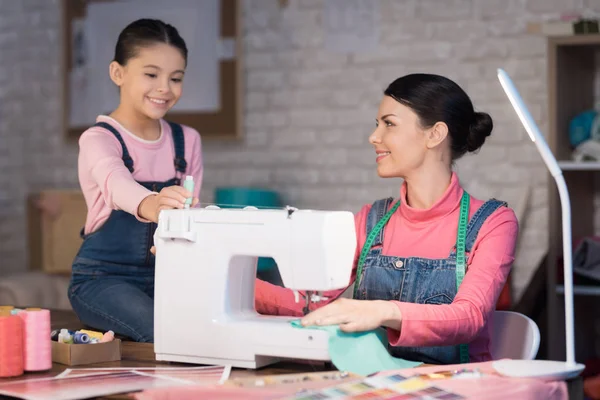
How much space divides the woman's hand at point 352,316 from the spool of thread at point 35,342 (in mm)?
518

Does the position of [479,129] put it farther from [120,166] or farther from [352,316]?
[120,166]

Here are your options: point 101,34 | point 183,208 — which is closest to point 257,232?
point 183,208

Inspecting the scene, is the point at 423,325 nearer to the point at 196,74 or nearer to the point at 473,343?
the point at 473,343

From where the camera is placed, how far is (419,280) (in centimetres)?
217

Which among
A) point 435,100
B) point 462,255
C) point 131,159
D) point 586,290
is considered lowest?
point 586,290

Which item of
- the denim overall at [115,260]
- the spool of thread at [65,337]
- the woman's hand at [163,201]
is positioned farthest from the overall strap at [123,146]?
the spool of thread at [65,337]

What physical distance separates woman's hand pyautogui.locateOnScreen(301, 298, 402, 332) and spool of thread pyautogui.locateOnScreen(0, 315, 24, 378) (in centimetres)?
56

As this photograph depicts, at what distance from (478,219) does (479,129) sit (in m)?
0.28

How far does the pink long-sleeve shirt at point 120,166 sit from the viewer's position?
2.23m

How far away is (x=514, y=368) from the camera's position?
1.70 meters

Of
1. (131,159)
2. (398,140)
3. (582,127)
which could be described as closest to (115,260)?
(131,159)

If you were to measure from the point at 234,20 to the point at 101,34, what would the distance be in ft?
2.55

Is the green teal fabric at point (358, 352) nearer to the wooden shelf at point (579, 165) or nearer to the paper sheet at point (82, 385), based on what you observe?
the paper sheet at point (82, 385)

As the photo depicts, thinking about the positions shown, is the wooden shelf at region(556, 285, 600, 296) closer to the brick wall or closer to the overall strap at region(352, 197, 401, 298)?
the brick wall
